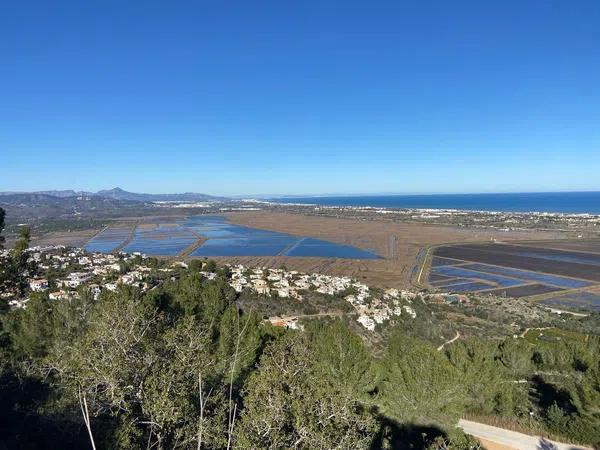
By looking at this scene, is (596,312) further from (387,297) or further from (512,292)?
(387,297)

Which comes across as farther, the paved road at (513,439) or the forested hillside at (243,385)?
the paved road at (513,439)

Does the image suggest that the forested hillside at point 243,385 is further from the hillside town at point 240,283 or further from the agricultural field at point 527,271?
the agricultural field at point 527,271

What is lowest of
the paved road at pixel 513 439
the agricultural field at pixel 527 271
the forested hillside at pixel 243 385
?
the agricultural field at pixel 527 271

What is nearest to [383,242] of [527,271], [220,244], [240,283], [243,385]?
[527,271]

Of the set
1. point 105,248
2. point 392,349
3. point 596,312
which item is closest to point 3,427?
point 392,349

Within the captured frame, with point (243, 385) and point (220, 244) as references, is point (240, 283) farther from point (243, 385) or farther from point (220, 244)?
point (220, 244)

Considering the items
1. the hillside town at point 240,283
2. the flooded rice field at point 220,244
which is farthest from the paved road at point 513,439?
→ the flooded rice field at point 220,244

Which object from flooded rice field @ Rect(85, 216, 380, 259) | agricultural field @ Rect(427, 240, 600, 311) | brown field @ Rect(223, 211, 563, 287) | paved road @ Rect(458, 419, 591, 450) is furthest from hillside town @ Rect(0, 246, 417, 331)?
flooded rice field @ Rect(85, 216, 380, 259)
